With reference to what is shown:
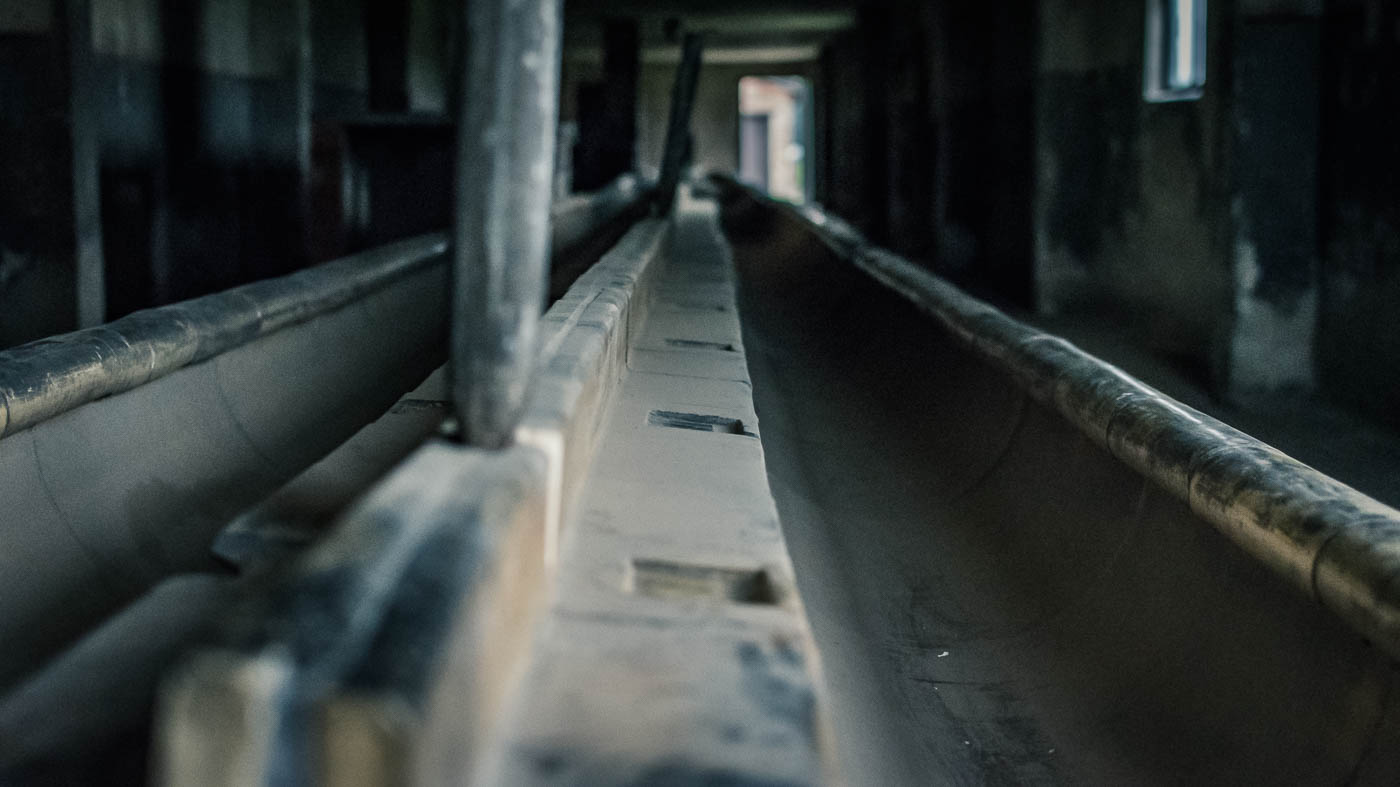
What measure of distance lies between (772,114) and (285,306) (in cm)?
3599

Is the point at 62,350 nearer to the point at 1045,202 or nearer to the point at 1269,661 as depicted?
the point at 1269,661

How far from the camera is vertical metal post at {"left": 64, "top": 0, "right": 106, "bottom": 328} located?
24.2 feet

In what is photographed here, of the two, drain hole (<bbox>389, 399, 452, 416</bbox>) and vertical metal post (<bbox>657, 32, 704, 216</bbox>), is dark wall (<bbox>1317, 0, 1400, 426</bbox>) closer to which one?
drain hole (<bbox>389, 399, 452, 416</bbox>)

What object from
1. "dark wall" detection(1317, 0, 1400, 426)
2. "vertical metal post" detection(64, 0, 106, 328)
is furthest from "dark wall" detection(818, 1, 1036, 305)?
"vertical metal post" detection(64, 0, 106, 328)

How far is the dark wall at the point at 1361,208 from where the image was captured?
6387 millimetres

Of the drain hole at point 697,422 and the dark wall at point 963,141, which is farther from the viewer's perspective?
the dark wall at point 963,141

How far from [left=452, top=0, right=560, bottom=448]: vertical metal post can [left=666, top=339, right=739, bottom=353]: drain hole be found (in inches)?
114

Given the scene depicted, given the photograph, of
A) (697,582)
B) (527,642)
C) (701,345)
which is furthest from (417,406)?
(701,345)

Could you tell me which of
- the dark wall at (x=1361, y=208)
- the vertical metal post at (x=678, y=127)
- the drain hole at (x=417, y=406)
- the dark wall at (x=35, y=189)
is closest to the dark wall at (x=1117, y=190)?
the dark wall at (x=1361, y=208)

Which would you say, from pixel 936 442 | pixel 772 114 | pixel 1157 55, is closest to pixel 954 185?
pixel 1157 55

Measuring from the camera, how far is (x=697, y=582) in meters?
2.30

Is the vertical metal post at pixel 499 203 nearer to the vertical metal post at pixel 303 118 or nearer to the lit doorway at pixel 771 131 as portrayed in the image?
the vertical metal post at pixel 303 118

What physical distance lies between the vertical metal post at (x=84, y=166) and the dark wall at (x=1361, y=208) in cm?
768

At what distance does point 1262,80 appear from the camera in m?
6.95
